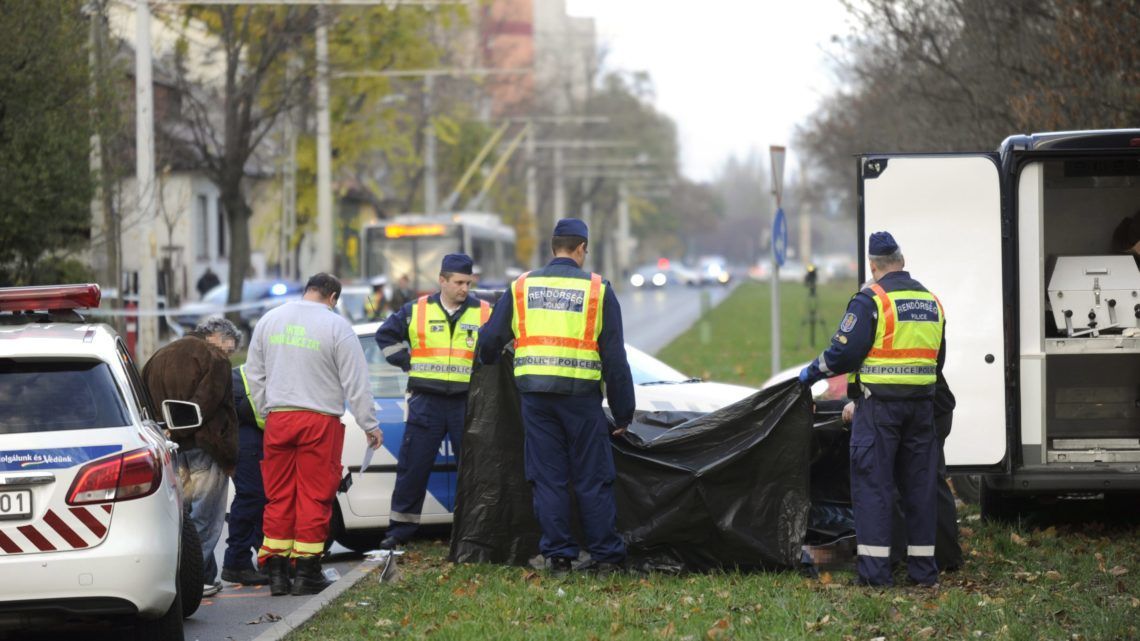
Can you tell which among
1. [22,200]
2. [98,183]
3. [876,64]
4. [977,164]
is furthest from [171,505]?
[876,64]

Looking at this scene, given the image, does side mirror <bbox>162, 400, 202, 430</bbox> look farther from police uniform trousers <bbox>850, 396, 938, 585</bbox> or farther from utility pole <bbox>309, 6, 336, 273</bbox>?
utility pole <bbox>309, 6, 336, 273</bbox>

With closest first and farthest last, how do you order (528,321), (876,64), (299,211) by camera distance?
(528,321) < (876,64) < (299,211)

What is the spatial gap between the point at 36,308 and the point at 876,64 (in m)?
23.0

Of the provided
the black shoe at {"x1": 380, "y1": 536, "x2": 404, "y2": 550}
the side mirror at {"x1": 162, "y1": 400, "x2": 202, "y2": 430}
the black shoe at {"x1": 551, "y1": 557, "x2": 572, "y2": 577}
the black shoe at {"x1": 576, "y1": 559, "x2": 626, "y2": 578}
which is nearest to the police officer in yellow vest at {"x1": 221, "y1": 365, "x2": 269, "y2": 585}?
the black shoe at {"x1": 380, "y1": 536, "x2": 404, "y2": 550}

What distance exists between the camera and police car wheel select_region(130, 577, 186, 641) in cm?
715

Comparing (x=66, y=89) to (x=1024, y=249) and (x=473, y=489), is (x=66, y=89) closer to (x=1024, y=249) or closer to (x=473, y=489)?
(x=473, y=489)

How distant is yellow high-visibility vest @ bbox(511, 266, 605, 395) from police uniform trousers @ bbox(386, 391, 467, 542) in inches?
51.2

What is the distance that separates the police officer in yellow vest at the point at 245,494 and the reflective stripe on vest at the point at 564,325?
177 cm

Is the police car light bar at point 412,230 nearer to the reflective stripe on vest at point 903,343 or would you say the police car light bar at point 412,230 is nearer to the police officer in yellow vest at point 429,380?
the police officer in yellow vest at point 429,380

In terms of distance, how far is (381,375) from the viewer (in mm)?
10984

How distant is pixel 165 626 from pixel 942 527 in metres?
3.96

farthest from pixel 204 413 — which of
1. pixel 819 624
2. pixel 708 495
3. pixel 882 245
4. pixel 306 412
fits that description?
pixel 882 245

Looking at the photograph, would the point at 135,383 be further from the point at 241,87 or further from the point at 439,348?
the point at 241,87

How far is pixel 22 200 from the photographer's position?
17.8m
